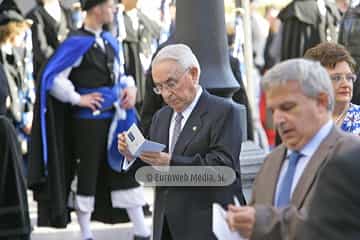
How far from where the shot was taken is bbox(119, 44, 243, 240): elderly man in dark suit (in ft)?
19.9

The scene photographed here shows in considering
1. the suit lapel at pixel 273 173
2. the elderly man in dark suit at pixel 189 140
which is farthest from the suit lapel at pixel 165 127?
the suit lapel at pixel 273 173

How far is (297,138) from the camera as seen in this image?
14.7 feet

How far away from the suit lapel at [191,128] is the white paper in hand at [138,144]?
20 centimetres

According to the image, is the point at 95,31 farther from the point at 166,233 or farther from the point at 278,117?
the point at 278,117

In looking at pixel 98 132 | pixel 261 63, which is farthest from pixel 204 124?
pixel 261 63

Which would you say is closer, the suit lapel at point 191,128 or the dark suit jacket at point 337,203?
the dark suit jacket at point 337,203

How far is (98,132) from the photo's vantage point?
1016 cm

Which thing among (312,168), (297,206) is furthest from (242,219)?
(312,168)

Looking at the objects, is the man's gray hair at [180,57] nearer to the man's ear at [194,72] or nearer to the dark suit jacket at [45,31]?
the man's ear at [194,72]

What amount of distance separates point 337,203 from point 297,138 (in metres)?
0.32

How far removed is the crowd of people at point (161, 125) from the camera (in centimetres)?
445

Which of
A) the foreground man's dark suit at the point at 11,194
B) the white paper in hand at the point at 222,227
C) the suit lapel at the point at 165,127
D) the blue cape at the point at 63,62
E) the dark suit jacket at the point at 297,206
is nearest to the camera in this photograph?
the dark suit jacket at the point at 297,206

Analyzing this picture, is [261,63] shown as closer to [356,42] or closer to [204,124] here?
[356,42]

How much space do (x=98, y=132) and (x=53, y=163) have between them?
445mm
